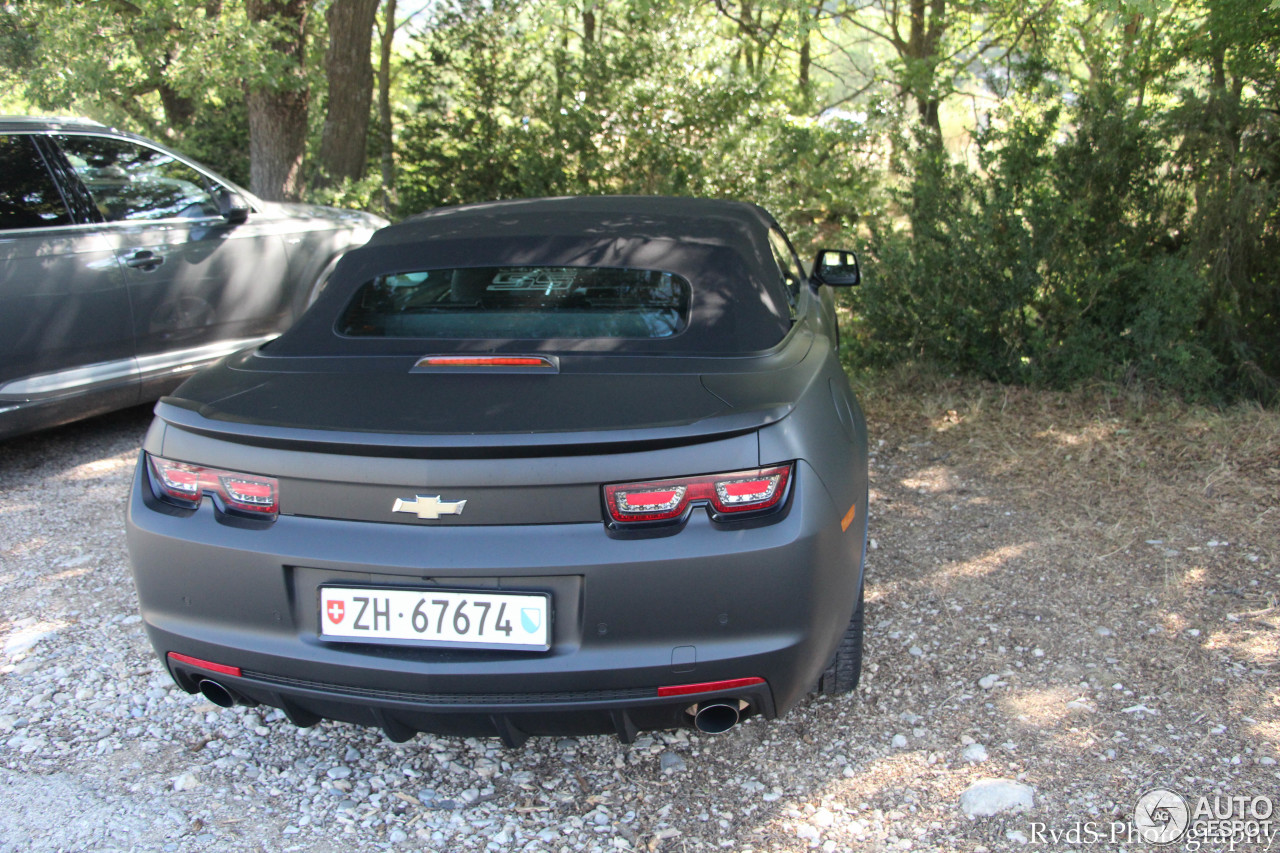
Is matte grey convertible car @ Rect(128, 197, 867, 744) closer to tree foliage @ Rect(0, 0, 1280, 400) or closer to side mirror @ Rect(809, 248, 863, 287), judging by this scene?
side mirror @ Rect(809, 248, 863, 287)

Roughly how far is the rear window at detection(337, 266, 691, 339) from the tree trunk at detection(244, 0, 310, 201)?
5.83 metres

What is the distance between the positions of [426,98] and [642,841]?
860 cm

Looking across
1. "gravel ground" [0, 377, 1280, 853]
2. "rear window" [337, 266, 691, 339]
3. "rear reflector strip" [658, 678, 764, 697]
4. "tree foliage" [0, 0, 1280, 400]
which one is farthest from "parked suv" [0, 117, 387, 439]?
"rear reflector strip" [658, 678, 764, 697]

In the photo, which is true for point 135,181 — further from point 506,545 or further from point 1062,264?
point 1062,264

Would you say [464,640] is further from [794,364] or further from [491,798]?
[794,364]

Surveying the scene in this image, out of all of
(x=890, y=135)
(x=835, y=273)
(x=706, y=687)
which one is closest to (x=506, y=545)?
(x=706, y=687)

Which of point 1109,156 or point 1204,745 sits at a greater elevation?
point 1109,156

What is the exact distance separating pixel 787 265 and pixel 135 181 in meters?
3.80

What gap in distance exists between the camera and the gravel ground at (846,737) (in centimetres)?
247

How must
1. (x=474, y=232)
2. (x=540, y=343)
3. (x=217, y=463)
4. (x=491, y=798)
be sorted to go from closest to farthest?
(x=217, y=463) → (x=491, y=798) → (x=540, y=343) → (x=474, y=232)

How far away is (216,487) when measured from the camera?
2.37 m

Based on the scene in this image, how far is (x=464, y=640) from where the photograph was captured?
216 centimetres

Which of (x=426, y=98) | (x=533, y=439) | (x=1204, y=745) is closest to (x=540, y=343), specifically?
(x=533, y=439)

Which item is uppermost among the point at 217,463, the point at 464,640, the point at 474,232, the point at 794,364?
the point at 474,232
